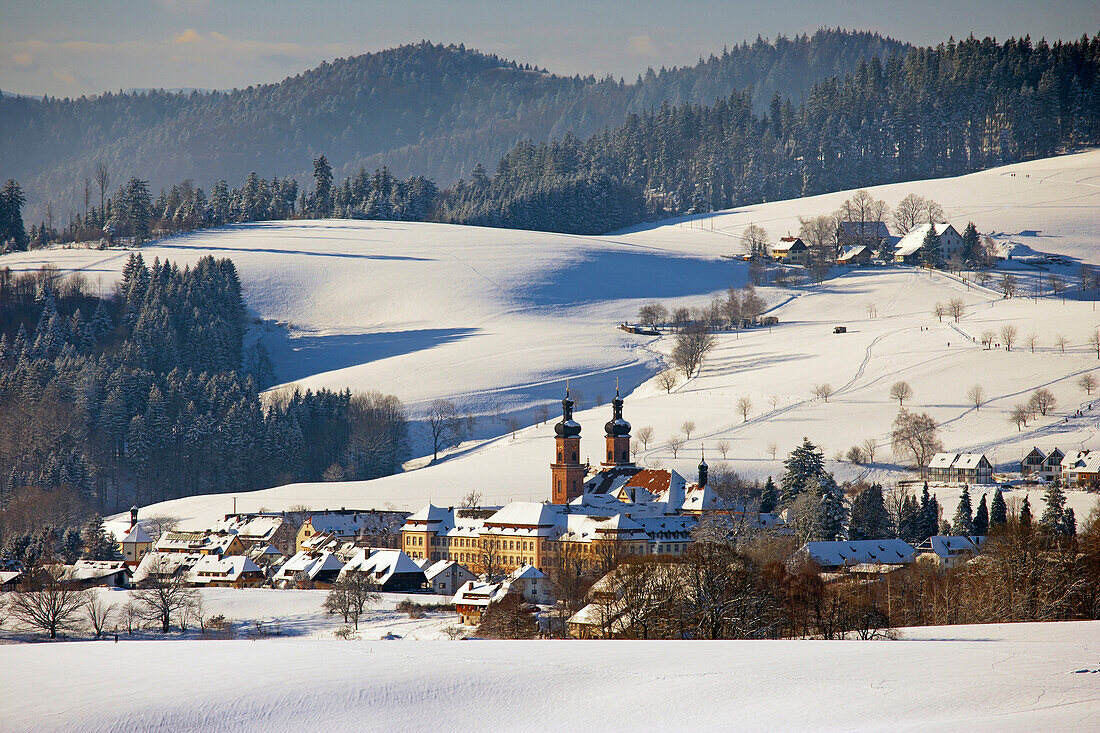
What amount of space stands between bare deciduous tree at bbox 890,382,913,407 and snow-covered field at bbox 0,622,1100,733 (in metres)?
67.5

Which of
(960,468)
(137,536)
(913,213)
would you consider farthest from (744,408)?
(913,213)

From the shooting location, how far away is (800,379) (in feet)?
356

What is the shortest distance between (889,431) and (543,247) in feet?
259

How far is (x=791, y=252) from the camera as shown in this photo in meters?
165

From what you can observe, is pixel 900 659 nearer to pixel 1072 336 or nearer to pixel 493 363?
pixel 1072 336

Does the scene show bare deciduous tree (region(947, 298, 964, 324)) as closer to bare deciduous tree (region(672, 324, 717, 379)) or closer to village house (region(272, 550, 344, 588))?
bare deciduous tree (region(672, 324, 717, 379))

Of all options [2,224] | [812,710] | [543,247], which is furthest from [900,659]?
[2,224]

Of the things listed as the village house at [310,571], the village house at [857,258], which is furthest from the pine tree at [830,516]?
the village house at [857,258]

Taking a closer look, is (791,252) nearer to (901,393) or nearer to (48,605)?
(901,393)

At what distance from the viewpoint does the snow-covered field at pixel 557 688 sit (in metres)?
25.6

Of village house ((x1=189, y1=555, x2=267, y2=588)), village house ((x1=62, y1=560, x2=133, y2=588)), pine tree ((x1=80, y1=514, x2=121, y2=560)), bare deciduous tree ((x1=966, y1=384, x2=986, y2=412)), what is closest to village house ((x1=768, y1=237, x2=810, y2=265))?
bare deciduous tree ((x1=966, y1=384, x2=986, y2=412))

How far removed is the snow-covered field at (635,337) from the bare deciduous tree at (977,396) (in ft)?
1.77

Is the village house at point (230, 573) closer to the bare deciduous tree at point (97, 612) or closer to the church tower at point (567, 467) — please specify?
the bare deciduous tree at point (97, 612)

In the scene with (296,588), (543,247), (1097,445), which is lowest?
(296,588)
